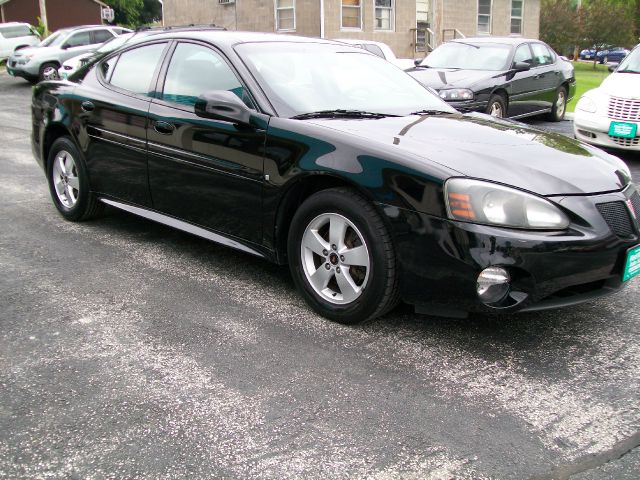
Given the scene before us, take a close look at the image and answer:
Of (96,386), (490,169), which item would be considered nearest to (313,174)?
(490,169)

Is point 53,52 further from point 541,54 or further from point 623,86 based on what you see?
point 623,86

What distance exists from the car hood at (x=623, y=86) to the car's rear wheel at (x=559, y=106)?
3676mm

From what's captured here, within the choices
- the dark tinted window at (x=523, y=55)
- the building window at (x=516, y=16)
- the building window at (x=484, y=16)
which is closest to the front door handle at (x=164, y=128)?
the dark tinted window at (x=523, y=55)

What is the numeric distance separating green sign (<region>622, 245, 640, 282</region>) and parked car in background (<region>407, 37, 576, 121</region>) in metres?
6.81

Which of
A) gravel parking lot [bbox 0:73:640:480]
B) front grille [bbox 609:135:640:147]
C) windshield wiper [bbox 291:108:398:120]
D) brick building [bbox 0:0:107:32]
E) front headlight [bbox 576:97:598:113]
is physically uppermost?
brick building [bbox 0:0:107:32]

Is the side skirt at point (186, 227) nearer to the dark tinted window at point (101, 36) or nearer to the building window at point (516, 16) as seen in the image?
the dark tinted window at point (101, 36)

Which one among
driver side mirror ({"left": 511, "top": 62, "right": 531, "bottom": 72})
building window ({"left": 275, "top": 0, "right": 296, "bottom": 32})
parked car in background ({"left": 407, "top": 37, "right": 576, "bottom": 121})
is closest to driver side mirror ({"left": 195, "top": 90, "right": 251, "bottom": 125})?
parked car in background ({"left": 407, "top": 37, "right": 576, "bottom": 121})

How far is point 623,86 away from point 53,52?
1549cm

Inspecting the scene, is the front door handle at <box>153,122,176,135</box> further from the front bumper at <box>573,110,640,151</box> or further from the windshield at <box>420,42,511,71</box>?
the windshield at <box>420,42,511,71</box>

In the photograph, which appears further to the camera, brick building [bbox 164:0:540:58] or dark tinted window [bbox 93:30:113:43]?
brick building [bbox 164:0:540:58]

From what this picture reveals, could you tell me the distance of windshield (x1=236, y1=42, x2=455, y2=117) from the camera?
13.5 ft

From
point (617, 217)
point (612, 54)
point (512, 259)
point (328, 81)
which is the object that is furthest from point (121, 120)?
point (612, 54)

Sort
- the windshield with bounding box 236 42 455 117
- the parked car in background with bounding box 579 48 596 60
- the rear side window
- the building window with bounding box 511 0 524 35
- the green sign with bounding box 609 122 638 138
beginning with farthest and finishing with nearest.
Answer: the parked car in background with bounding box 579 48 596 60, the building window with bounding box 511 0 524 35, the rear side window, the green sign with bounding box 609 122 638 138, the windshield with bounding box 236 42 455 117

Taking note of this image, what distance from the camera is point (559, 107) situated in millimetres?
12875
